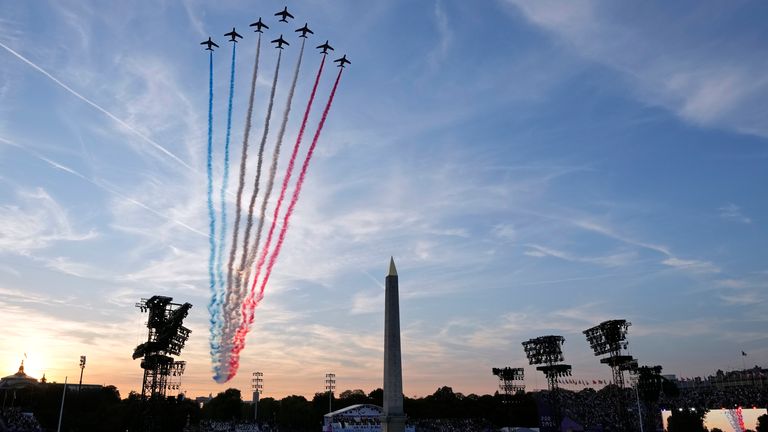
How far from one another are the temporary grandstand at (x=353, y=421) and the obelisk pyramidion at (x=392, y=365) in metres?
57.1

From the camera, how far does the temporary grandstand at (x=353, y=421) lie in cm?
9150

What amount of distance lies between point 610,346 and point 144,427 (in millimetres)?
58336

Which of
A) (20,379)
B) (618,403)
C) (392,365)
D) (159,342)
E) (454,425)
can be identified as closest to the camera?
(392,365)

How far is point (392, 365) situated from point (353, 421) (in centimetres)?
5986

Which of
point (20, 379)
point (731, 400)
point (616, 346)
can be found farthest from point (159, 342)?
point (20, 379)

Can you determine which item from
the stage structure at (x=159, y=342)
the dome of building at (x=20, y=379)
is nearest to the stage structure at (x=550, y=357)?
the stage structure at (x=159, y=342)

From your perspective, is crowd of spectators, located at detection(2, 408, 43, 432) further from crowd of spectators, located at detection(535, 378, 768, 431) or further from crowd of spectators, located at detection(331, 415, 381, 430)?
crowd of spectators, located at detection(535, 378, 768, 431)

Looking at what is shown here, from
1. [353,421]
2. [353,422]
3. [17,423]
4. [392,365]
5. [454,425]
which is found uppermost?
[392,365]

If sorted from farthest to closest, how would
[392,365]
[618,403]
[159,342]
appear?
1. [618,403]
2. [159,342]
3. [392,365]

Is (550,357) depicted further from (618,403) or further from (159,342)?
(159,342)

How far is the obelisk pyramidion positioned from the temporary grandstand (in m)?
57.1

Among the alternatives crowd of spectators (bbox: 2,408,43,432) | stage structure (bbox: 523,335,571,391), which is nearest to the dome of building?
crowd of spectators (bbox: 2,408,43,432)

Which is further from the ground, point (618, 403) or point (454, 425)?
point (618, 403)

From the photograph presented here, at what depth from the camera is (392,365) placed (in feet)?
124
